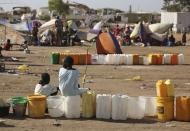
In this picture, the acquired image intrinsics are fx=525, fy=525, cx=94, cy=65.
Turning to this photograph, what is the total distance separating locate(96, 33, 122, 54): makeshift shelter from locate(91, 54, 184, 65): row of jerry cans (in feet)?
6.76

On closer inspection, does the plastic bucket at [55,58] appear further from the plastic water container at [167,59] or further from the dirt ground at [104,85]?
the plastic water container at [167,59]

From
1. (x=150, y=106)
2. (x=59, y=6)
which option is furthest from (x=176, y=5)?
(x=150, y=106)

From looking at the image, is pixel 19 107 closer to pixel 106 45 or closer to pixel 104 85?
pixel 104 85

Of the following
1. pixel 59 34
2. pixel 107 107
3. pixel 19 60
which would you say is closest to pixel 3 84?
pixel 107 107

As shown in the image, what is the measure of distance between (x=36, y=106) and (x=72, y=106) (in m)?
0.82

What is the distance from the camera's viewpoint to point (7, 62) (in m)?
25.2

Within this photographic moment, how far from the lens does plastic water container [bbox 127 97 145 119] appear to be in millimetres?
12047

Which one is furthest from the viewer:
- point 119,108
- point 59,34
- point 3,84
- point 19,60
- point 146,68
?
point 59,34

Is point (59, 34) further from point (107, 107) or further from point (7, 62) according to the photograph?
point (107, 107)

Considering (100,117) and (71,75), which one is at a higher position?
(71,75)

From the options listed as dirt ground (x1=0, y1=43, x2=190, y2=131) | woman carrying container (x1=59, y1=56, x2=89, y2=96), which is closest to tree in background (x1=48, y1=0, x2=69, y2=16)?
dirt ground (x1=0, y1=43, x2=190, y2=131)

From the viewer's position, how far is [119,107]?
38.9 feet

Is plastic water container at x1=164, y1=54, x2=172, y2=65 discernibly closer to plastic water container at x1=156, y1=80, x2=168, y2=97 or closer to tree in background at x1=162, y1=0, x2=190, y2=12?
plastic water container at x1=156, y1=80, x2=168, y2=97

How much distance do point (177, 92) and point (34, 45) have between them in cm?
2393
